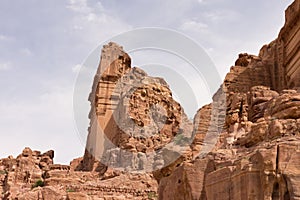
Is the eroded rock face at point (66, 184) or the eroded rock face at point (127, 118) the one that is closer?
the eroded rock face at point (66, 184)

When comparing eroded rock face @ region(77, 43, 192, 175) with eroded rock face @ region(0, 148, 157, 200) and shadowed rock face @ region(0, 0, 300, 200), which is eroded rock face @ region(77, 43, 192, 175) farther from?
eroded rock face @ region(0, 148, 157, 200)

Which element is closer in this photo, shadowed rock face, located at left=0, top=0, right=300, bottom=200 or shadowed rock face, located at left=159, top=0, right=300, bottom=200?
shadowed rock face, located at left=159, top=0, right=300, bottom=200

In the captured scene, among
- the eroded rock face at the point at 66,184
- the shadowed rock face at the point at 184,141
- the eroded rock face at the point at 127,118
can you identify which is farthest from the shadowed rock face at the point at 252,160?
the eroded rock face at the point at 127,118

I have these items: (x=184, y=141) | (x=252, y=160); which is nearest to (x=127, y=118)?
(x=184, y=141)

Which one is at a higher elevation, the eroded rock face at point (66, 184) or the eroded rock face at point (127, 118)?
the eroded rock face at point (127, 118)

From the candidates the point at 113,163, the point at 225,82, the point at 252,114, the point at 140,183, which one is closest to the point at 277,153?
the point at 252,114

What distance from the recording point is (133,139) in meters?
43.7

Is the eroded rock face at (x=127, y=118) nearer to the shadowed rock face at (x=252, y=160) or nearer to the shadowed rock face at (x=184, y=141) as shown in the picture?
the shadowed rock face at (x=184, y=141)

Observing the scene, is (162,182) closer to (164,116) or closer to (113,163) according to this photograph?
(113,163)

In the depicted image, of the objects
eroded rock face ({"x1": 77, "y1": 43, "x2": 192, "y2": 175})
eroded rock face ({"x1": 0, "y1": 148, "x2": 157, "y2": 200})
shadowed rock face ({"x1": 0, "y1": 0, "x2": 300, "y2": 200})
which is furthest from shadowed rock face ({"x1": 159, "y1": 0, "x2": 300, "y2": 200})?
eroded rock face ({"x1": 77, "y1": 43, "x2": 192, "y2": 175})

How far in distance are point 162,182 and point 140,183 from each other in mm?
15229

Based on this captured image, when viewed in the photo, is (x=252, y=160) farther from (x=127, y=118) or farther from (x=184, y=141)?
(x=127, y=118)

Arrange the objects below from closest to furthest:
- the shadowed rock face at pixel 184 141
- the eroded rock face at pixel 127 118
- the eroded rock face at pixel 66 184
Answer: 1. the shadowed rock face at pixel 184 141
2. the eroded rock face at pixel 66 184
3. the eroded rock face at pixel 127 118

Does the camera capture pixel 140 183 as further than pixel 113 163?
No
